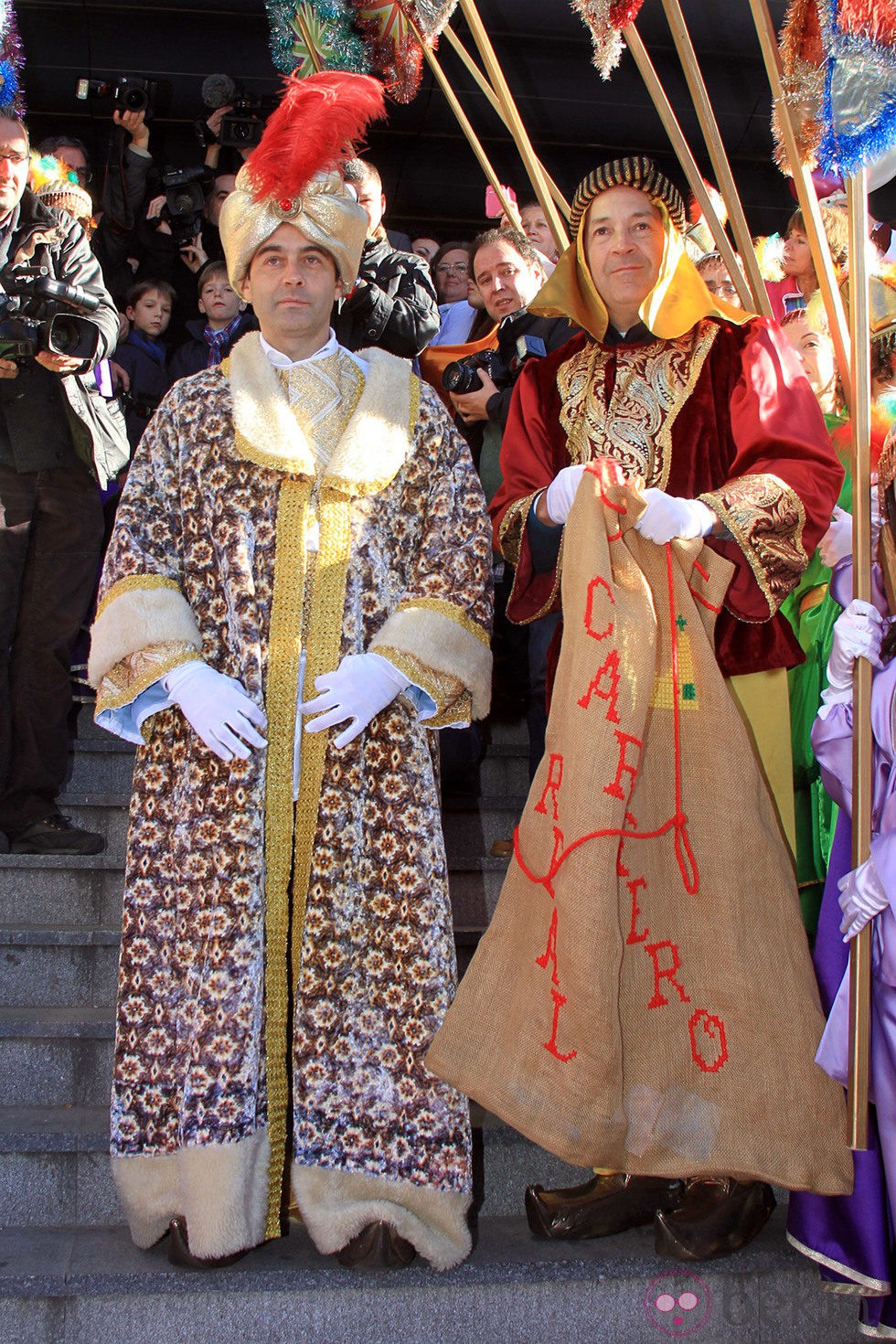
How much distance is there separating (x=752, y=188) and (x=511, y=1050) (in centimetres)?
781

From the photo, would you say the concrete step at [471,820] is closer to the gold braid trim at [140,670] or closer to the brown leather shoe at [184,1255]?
the gold braid trim at [140,670]

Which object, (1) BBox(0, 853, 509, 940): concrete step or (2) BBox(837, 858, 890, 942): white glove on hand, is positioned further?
(1) BBox(0, 853, 509, 940): concrete step

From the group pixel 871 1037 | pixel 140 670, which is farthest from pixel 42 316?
pixel 871 1037

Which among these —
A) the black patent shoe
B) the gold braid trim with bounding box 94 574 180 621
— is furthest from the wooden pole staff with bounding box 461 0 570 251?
the black patent shoe

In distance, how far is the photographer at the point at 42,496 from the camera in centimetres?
372

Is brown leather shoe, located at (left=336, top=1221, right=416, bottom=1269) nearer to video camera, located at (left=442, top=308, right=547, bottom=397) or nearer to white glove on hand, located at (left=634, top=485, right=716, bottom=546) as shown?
white glove on hand, located at (left=634, top=485, right=716, bottom=546)

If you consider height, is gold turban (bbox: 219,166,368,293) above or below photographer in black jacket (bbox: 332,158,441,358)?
below

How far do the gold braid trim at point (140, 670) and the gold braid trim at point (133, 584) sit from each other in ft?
0.40

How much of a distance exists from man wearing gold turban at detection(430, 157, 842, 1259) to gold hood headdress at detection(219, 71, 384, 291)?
1.49ft

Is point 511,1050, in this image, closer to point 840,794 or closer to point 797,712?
point 840,794

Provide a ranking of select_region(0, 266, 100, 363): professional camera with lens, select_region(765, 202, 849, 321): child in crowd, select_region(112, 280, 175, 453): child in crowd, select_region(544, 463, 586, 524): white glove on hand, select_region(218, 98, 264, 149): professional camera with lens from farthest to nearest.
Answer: select_region(218, 98, 264, 149): professional camera with lens < select_region(112, 280, 175, 453): child in crowd < select_region(765, 202, 849, 321): child in crowd < select_region(0, 266, 100, 363): professional camera with lens < select_region(544, 463, 586, 524): white glove on hand

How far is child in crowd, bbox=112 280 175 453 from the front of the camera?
4.73m

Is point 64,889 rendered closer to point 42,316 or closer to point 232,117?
point 42,316

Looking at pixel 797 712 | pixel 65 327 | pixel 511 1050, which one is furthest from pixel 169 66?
pixel 511 1050
